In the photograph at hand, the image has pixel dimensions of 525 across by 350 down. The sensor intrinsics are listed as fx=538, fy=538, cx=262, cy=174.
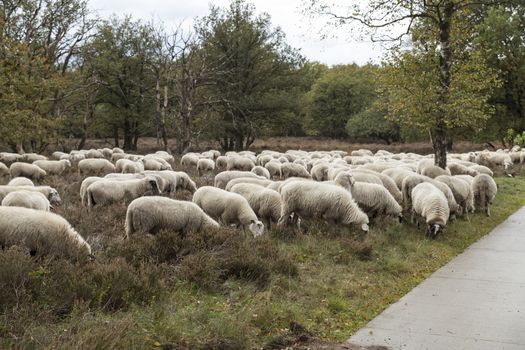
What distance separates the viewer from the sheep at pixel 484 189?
15.6 metres

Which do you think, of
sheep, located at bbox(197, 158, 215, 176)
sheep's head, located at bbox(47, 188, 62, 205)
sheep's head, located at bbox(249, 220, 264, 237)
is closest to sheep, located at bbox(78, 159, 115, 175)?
sheep, located at bbox(197, 158, 215, 176)

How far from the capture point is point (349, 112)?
67.3 m

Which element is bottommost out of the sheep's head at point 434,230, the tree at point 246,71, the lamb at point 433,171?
the sheep's head at point 434,230

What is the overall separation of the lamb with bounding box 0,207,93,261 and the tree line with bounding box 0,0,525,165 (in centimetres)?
1269

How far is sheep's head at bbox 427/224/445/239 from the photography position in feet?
38.2

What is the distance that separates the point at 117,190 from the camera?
13.4 m

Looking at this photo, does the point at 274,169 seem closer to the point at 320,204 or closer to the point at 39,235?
the point at 320,204

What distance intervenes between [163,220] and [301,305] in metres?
3.21

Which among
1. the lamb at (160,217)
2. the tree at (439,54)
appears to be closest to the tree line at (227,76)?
the tree at (439,54)

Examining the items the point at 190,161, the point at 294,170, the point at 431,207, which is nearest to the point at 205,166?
the point at 190,161

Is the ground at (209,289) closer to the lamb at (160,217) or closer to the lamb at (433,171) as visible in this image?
the lamb at (160,217)

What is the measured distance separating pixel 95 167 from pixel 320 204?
14.0 meters

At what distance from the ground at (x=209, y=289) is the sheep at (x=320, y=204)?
0.39 meters

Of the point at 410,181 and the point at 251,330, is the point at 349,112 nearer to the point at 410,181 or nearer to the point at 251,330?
the point at 410,181
